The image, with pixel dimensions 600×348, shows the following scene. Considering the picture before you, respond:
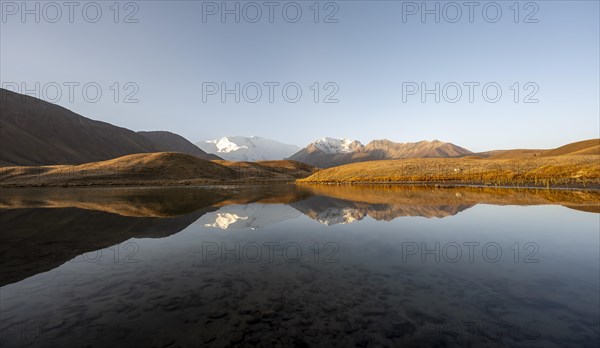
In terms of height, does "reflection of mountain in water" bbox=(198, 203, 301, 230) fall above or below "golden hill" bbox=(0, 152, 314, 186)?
below

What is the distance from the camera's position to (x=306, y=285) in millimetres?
10852

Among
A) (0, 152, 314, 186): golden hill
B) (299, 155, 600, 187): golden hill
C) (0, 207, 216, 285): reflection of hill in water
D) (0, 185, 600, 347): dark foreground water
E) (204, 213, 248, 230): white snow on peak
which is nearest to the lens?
(0, 185, 600, 347): dark foreground water

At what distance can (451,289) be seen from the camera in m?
10.2

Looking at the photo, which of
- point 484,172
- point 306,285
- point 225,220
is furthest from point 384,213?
point 484,172

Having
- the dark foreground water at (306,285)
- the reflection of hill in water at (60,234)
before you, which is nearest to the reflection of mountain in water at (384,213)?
the dark foreground water at (306,285)

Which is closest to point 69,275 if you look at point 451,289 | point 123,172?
point 451,289

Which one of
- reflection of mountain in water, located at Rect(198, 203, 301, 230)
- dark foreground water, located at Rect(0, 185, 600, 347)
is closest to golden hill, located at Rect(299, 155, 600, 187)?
dark foreground water, located at Rect(0, 185, 600, 347)

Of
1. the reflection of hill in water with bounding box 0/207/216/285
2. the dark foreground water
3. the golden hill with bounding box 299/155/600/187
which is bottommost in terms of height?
the dark foreground water

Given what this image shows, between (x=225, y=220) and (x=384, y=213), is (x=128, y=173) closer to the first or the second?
(x=225, y=220)

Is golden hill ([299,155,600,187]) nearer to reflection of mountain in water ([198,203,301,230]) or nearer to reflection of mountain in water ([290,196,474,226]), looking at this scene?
reflection of mountain in water ([290,196,474,226])

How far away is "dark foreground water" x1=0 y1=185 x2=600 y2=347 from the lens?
752 cm

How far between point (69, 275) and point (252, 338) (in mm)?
10129

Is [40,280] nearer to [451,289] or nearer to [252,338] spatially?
[252,338]

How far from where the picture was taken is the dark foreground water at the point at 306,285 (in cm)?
752
